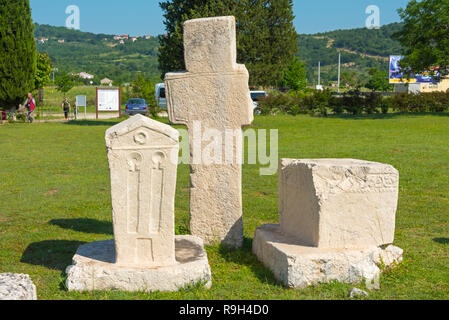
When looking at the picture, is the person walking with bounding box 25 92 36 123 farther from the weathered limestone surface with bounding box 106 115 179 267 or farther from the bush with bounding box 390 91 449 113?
the weathered limestone surface with bounding box 106 115 179 267

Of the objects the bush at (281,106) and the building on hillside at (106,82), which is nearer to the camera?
the bush at (281,106)

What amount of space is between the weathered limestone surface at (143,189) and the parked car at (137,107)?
2657 centimetres

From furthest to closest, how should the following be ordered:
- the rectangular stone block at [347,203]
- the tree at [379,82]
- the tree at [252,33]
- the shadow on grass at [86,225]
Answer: the tree at [379,82] < the tree at [252,33] < the shadow on grass at [86,225] < the rectangular stone block at [347,203]

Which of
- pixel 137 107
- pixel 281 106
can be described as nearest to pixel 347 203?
pixel 281 106

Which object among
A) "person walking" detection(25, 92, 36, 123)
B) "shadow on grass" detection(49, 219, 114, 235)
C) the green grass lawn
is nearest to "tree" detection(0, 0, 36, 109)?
"person walking" detection(25, 92, 36, 123)

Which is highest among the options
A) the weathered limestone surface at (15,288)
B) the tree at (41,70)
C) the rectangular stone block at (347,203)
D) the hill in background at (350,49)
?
the hill in background at (350,49)

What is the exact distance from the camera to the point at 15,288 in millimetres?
3766

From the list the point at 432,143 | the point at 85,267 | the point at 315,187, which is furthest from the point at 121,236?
the point at 432,143

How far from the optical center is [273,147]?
15.6 metres

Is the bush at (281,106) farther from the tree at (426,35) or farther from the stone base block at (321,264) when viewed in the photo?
the stone base block at (321,264)

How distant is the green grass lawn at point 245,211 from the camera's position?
5.05 meters

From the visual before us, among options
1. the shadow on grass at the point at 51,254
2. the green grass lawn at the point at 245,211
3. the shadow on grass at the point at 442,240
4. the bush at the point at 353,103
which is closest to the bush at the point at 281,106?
the bush at the point at 353,103

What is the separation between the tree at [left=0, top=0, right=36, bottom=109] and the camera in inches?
1007

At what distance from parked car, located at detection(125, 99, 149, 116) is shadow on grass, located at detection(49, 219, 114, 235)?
78.6 ft
